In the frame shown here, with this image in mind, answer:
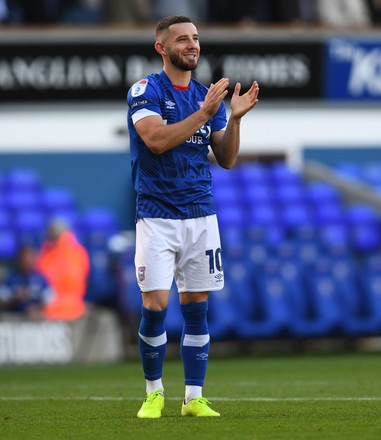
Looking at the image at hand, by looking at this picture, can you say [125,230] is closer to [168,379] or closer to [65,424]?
[168,379]

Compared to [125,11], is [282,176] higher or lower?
lower

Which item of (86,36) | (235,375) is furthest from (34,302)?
(86,36)

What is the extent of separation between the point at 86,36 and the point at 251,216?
383 centimetres

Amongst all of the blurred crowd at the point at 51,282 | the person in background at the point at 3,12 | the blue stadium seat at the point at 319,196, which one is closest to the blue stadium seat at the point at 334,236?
the blue stadium seat at the point at 319,196

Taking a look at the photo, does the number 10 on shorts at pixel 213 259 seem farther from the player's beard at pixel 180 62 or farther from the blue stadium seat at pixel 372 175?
the blue stadium seat at pixel 372 175

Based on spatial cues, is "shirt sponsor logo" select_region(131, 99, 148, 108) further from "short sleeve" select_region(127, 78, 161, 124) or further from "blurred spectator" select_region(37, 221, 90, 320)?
"blurred spectator" select_region(37, 221, 90, 320)

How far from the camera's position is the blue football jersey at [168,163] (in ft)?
23.1

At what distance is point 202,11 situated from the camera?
2081 centimetres

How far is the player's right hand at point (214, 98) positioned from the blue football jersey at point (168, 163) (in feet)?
0.95

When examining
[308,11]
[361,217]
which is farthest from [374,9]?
[361,217]

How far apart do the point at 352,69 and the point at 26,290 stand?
7639 millimetres

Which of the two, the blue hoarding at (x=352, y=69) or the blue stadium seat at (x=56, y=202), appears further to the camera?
the blue hoarding at (x=352, y=69)

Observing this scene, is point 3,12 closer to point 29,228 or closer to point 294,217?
point 29,228

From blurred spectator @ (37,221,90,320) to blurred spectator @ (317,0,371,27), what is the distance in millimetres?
7272
